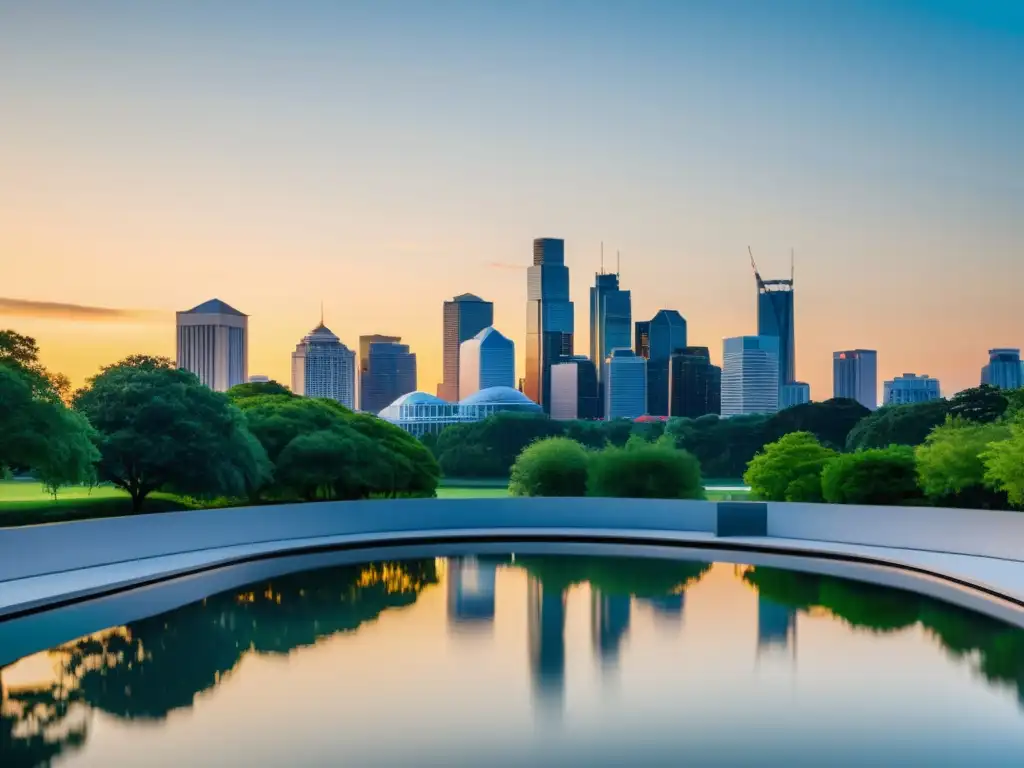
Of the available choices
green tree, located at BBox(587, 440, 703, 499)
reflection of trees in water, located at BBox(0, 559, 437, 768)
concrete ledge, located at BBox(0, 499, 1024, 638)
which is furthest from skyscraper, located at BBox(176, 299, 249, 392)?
reflection of trees in water, located at BBox(0, 559, 437, 768)

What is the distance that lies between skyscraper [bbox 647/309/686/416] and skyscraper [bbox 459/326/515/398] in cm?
2040

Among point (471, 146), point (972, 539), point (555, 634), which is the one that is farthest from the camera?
point (471, 146)

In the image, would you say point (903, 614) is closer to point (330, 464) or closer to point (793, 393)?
point (330, 464)

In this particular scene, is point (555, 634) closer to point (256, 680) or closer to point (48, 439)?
point (256, 680)

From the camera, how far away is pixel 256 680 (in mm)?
10633

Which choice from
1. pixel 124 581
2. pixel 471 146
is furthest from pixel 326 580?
pixel 471 146

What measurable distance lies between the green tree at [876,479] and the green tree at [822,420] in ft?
109

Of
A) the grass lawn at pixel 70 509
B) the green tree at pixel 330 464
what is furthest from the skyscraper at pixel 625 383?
the grass lawn at pixel 70 509

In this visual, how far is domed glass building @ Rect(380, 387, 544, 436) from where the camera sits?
103625 millimetres

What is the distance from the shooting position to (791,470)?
27.2 metres

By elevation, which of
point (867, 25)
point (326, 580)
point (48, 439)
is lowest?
point (326, 580)

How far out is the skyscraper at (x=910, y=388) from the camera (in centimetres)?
7989

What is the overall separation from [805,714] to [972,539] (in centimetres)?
1170

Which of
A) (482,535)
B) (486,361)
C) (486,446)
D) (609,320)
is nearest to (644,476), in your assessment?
(482,535)
